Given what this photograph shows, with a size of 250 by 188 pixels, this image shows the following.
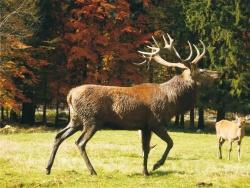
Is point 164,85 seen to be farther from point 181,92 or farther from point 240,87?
point 240,87

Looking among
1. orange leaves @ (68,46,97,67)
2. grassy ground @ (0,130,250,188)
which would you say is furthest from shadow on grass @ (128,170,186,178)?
orange leaves @ (68,46,97,67)

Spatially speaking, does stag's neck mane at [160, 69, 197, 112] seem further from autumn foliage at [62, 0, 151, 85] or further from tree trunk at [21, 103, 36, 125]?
tree trunk at [21, 103, 36, 125]

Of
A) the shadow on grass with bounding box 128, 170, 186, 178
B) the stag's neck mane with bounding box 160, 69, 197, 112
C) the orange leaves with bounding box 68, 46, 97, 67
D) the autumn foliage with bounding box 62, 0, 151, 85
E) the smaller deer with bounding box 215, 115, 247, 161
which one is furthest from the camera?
the autumn foliage with bounding box 62, 0, 151, 85

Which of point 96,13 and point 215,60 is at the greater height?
point 96,13

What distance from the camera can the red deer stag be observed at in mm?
12141

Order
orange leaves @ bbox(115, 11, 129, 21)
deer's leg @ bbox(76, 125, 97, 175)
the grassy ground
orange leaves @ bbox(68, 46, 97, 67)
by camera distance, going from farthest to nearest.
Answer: orange leaves @ bbox(115, 11, 129, 21)
orange leaves @ bbox(68, 46, 97, 67)
deer's leg @ bbox(76, 125, 97, 175)
the grassy ground

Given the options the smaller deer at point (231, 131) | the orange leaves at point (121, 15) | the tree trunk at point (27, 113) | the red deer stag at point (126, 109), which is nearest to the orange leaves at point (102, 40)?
the orange leaves at point (121, 15)

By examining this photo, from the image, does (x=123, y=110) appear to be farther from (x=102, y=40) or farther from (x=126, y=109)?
(x=102, y=40)

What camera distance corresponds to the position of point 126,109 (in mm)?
12305

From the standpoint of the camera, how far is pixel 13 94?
32594mm

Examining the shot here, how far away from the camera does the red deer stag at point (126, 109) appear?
12.1m

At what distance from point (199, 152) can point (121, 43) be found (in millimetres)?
17865

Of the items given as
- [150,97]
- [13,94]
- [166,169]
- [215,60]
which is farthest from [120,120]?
[215,60]

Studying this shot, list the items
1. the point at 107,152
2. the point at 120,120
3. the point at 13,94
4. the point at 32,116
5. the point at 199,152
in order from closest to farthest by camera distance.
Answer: the point at 120,120
the point at 107,152
the point at 199,152
the point at 13,94
the point at 32,116
